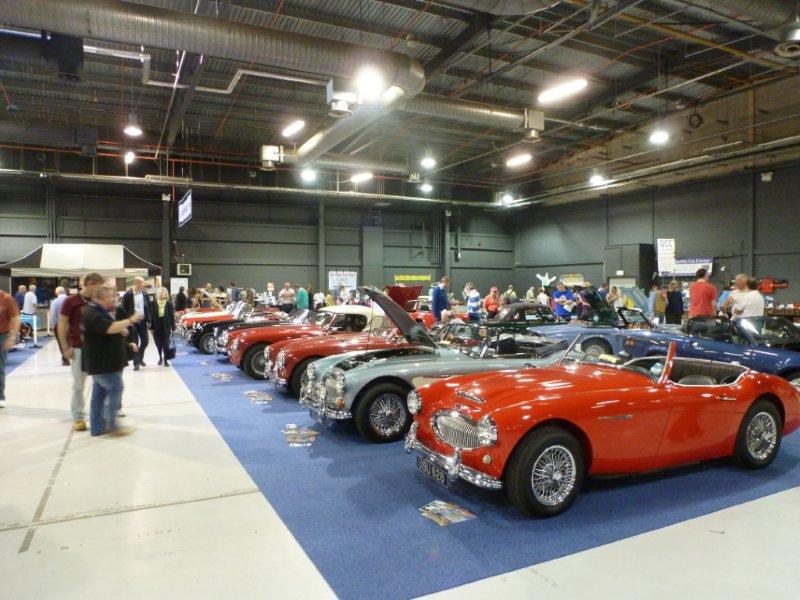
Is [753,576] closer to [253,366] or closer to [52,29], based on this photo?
[253,366]

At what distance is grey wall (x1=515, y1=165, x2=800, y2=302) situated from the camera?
649 inches

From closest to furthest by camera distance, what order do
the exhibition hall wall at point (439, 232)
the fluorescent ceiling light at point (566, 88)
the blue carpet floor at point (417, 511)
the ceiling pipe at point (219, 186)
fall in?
the blue carpet floor at point (417, 511), the fluorescent ceiling light at point (566, 88), the exhibition hall wall at point (439, 232), the ceiling pipe at point (219, 186)

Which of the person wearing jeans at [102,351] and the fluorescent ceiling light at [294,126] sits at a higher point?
the fluorescent ceiling light at [294,126]

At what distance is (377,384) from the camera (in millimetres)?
5609

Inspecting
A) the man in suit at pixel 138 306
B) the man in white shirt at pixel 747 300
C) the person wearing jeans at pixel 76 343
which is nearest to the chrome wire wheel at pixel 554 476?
the person wearing jeans at pixel 76 343

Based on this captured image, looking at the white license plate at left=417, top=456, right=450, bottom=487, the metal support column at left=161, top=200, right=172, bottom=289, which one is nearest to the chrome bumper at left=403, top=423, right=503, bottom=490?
the white license plate at left=417, top=456, right=450, bottom=487

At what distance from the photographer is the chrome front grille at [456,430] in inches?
147

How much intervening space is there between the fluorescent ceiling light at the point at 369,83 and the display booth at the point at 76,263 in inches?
497

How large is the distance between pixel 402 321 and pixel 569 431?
2.91 metres

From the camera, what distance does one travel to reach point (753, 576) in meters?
2.99

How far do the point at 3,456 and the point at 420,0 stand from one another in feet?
31.4

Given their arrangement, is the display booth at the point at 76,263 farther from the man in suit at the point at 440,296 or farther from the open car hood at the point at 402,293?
the man in suit at the point at 440,296

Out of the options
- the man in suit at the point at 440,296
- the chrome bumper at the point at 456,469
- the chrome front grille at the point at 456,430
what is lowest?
the chrome bumper at the point at 456,469

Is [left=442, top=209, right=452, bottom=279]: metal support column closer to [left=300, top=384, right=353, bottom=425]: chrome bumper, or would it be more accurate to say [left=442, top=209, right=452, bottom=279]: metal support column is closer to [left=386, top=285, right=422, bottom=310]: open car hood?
[left=386, top=285, right=422, bottom=310]: open car hood
